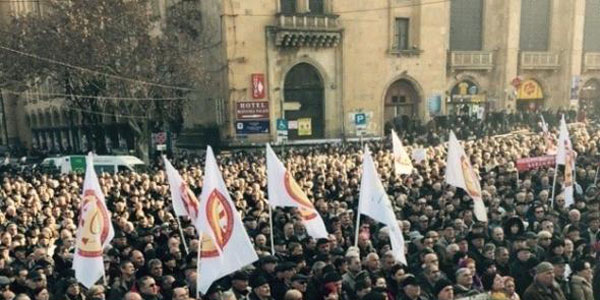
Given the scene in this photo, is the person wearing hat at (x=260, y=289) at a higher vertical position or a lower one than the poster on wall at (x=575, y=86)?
lower

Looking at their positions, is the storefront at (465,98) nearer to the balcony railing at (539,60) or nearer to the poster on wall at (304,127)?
the balcony railing at (539,60)

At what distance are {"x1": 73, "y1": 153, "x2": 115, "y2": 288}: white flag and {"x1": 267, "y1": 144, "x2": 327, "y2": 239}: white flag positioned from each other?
2377mm

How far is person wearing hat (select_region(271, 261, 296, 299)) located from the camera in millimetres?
6348

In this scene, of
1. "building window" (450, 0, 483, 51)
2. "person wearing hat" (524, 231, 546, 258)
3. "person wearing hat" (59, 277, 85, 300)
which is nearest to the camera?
"person wearing hat" (59, 277, 85, 300)

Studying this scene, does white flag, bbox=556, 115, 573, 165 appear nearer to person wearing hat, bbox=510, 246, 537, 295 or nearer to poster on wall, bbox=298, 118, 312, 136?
person wearing hat, bbox=510, 246, 537, 295

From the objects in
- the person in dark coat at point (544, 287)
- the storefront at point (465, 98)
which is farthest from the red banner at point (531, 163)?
the storefront at point (465, 98)

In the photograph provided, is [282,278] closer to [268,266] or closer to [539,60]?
[268,266]

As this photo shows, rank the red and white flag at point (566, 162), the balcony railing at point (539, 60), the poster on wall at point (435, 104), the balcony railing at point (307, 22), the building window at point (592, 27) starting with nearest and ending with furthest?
the red and white flag at point (566, 162), the balcony railing at point (307, 22), the poster on wall at point (435, 104), the balcony railing at point (539, 60), the building window at point (592, 27)

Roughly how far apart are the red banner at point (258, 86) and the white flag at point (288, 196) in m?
20.1

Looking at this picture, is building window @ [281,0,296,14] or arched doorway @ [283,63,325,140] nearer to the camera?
building window @ [281,0,296,14]

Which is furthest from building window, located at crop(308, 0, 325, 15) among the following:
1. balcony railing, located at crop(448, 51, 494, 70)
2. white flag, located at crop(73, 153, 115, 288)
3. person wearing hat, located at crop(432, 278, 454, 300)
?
person wearing hat, located at crop(432, 278, 454, 300)

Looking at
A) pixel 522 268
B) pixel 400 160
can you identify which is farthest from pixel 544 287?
pixel 400 160

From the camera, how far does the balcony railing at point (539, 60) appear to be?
35.4 metres

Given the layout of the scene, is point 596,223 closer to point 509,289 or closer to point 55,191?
point 509,289
